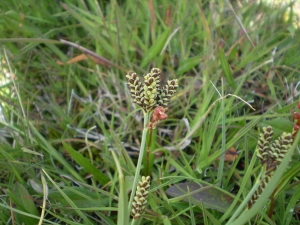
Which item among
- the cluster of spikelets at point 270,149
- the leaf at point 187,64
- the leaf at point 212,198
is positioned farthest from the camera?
the leaf at point 187,64

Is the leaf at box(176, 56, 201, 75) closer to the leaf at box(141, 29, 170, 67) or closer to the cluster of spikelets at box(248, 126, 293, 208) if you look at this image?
the leaf at box(141, 29, 170, 67)

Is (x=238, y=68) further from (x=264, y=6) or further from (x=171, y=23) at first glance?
(x=264, y=6)

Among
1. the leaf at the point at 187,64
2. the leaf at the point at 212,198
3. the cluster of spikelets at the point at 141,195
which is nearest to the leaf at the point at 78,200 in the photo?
the leaf at the point at 212,198

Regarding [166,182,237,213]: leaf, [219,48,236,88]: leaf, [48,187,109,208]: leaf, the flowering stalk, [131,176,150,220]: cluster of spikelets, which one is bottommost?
[48,187,109,208]: leaf

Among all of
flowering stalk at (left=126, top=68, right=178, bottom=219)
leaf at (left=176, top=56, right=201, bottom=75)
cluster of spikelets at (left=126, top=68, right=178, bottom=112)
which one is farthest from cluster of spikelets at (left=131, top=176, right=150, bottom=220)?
leaf at (left=176, top=56, right=201, bottom=75)

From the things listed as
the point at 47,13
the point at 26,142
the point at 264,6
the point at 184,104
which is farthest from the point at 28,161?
the point at 264,6

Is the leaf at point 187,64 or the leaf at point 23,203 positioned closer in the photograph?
the leaf at point 23,203

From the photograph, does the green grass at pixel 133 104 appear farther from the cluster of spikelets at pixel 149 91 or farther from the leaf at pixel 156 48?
the cluster of spikelets at pixel 149 91
